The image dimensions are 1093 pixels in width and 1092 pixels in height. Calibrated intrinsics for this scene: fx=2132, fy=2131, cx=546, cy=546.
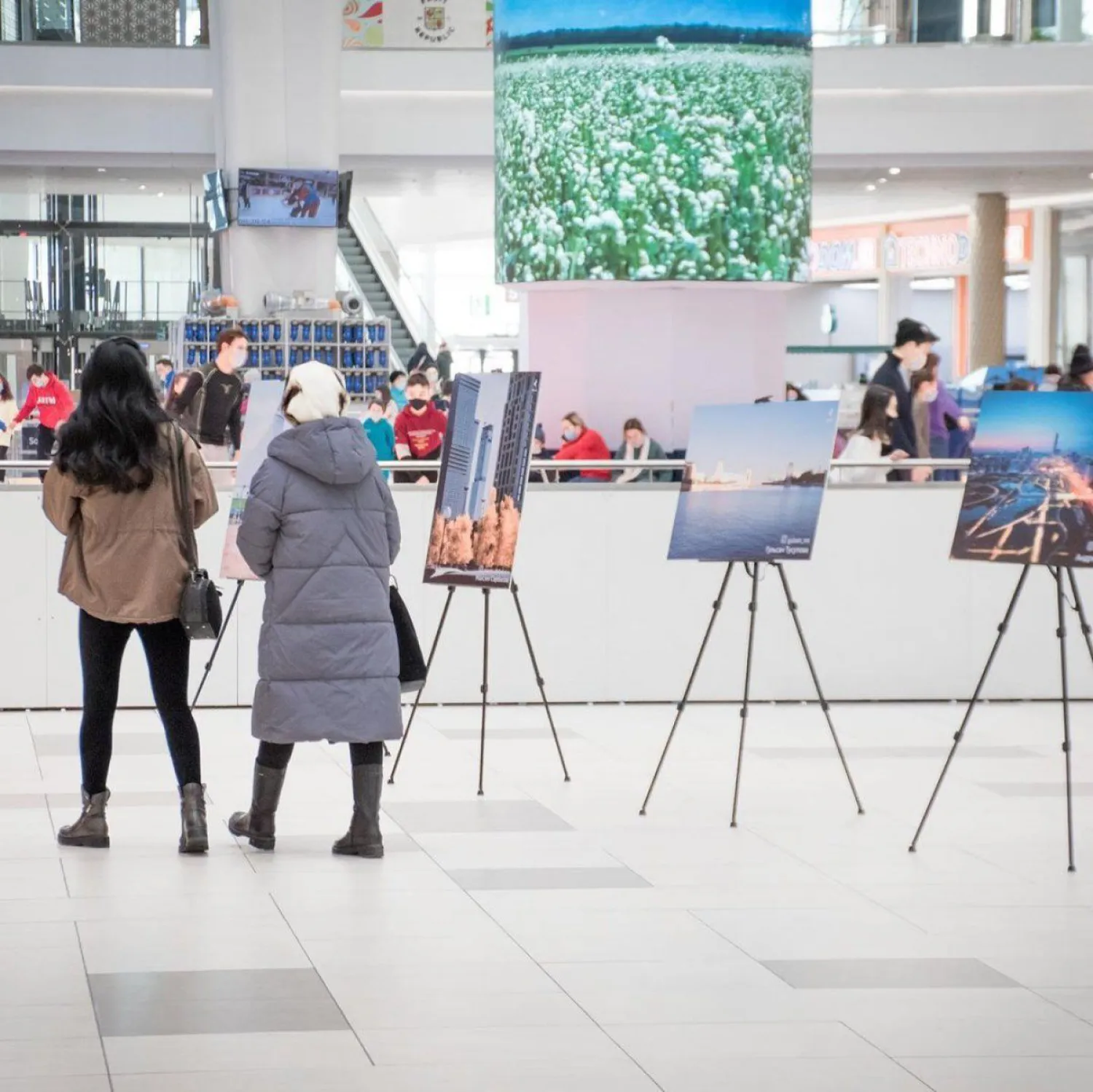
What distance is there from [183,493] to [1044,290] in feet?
84.9

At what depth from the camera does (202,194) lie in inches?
928

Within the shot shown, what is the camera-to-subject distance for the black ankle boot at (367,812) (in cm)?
612

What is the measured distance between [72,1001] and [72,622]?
523 centimetres

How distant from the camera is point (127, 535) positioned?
6020 millimetres

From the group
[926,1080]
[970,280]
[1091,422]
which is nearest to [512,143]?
[1091,422]

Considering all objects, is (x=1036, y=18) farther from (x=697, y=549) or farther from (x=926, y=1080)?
(x=926, y=1080)

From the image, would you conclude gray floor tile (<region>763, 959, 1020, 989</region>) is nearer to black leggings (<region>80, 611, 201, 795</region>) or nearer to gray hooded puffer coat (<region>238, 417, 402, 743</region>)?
gray hooded puffer coat (<region>238, 417, 402, 743</region>)

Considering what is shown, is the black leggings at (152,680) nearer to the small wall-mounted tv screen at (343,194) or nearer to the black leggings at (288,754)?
the black leggings at (288,754)

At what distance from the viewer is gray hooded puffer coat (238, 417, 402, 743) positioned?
5957 mm

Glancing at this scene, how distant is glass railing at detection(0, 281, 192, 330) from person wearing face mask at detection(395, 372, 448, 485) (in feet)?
32.9

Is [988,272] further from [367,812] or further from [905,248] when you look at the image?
[367,812]

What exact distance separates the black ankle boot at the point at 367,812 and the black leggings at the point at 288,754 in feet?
0.06

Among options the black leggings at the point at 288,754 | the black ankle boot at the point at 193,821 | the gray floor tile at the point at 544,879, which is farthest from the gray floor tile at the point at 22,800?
the gray floor tile at the point at 544,879

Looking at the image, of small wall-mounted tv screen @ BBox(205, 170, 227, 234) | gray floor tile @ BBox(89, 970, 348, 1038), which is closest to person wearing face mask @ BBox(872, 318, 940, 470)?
gray floor tile @ BBox(89, 970, 348, 1038)
